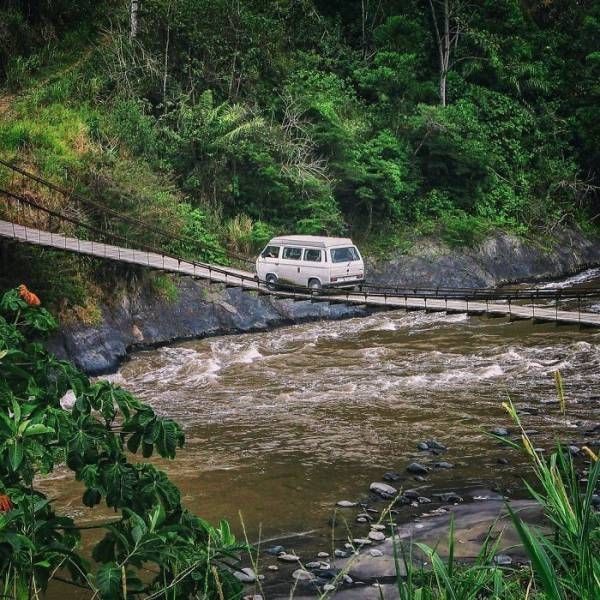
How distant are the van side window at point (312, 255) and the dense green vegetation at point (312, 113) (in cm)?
308

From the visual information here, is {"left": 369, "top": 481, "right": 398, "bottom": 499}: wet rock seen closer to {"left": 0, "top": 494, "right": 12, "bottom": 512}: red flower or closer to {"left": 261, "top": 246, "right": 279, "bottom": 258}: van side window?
{"left": 0, "top": 494, "right": 12, "bottom": 512}: red flower

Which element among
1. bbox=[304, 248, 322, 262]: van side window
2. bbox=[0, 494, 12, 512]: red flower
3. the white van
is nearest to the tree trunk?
the white van

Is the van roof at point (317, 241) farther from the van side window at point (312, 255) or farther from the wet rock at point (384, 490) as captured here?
the wet rock at point (384, 490)

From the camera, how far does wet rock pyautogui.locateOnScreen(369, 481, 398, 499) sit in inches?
395

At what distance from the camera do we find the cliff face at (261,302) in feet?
57.2

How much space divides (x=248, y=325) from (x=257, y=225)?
3.78 meters

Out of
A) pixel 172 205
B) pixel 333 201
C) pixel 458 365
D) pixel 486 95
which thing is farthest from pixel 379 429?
pixel 486 95

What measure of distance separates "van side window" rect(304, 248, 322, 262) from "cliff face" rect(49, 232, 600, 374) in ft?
3.58

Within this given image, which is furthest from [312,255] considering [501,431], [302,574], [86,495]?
[86,495]

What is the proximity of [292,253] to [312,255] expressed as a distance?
580 millimetres

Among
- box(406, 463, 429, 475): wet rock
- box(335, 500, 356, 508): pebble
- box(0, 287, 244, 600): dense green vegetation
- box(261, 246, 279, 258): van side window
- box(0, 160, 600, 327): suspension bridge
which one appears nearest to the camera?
box(0, 287, 244, 600): dense green vegetation

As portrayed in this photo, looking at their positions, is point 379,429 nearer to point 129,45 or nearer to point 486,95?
point 129,45

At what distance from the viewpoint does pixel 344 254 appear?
761 inches

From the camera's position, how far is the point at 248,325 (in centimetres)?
1991
